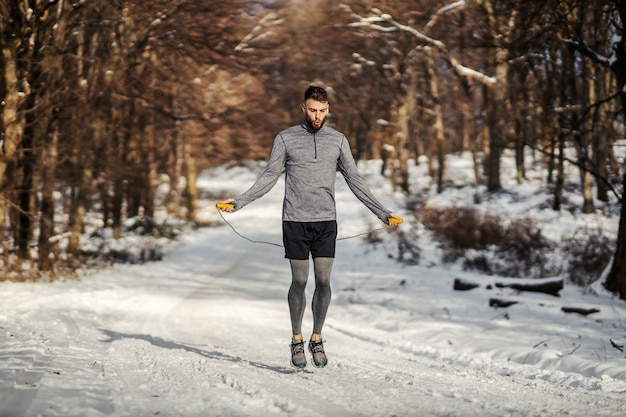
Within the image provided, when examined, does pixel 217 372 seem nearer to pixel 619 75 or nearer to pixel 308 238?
pixel 308 238

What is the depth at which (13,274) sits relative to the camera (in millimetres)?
10914

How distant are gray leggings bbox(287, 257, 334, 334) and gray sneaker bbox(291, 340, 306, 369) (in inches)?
4.6

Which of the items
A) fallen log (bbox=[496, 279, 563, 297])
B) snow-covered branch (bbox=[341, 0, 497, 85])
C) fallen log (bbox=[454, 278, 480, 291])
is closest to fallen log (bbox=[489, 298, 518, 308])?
fallen log (bbox=[496, 279, 563, 297])

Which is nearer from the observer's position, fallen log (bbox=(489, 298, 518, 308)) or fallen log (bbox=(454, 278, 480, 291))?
fallen log (bbox=(489, 298, 518, 308))

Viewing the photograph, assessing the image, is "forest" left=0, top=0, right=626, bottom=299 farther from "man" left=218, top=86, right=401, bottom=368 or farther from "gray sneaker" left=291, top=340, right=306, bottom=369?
"gray sneaker" left=291, top=340, right=306, bottom=369

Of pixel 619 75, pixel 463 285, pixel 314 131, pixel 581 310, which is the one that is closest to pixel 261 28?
pixel 463 285

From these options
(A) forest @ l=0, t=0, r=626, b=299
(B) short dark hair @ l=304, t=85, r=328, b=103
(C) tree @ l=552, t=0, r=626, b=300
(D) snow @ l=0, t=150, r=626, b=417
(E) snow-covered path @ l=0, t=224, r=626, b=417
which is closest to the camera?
(E) snow-covered path @ l=0, t=224, r=626, b=417

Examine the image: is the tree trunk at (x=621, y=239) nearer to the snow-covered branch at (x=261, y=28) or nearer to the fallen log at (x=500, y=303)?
the fallen log at (x=500, y=303)

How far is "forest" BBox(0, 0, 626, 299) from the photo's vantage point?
10883 millimetres

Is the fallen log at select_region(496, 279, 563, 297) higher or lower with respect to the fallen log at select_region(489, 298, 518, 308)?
higher

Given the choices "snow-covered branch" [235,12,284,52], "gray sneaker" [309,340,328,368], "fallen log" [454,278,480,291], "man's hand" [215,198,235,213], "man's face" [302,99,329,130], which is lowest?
"fallen log" [454,278,480,291]

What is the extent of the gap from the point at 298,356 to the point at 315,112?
2011mm

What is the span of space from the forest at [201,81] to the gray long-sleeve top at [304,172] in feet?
18.4

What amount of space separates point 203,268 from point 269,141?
16809 mm
